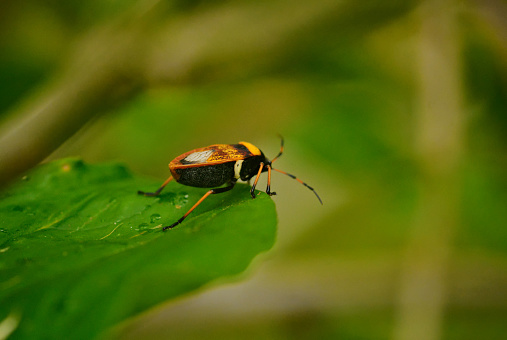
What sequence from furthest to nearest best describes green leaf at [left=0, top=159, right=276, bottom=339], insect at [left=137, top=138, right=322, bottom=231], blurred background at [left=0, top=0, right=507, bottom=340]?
blurred background at [left=0, top=0, right=507, bottom=340], insect at [left=137, top=138, right=322, bottom=231], green leaf at [left=0, top=159, right=276, bottom=339]

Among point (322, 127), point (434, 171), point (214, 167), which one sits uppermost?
point (214, 167)

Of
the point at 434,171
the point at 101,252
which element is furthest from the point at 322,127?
the point at 101,252

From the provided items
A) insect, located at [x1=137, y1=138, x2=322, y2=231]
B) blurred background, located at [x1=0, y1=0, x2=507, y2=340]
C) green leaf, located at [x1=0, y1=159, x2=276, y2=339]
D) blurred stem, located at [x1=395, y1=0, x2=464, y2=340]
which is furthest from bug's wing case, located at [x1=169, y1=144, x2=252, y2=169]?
blurred stem, located at [x1=395, y1=0, x2=464, y2=340]

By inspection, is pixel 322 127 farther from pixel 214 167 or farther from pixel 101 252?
pixel 101 252

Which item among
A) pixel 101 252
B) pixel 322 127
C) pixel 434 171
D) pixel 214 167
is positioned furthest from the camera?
pixel 322 127

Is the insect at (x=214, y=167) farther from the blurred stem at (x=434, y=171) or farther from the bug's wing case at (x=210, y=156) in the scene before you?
the blurred stem at (x=434, y=171)

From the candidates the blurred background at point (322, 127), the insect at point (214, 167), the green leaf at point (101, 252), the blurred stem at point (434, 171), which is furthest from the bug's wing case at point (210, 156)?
the blurred stem at point (434, 171)

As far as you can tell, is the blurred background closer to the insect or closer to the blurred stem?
the blurred stem
